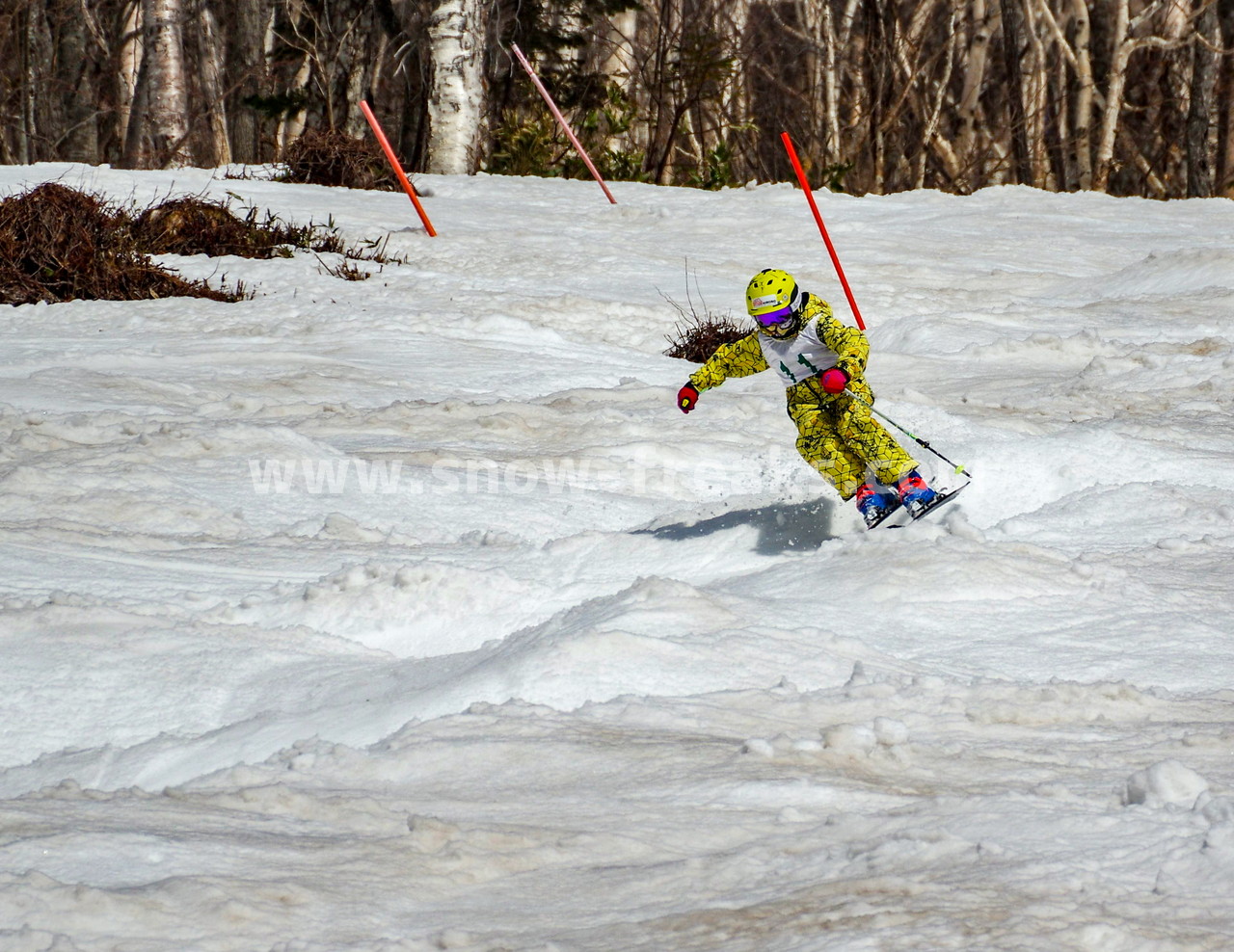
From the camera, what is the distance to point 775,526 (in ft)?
16.1

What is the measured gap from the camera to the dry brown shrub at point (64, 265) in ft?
28.4

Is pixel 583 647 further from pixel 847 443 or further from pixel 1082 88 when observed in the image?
pixel 1082 88

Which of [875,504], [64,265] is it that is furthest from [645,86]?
[875,504]

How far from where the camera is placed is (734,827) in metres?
2.40

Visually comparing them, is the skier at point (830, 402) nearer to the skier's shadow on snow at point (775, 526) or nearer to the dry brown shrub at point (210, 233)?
the skier's shadow on snow at point (775, 526)

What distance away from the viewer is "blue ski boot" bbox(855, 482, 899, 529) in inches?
194

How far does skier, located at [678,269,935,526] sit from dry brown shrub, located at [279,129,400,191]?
859 centimetres

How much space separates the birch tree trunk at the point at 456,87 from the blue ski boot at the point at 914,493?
32.2 ft

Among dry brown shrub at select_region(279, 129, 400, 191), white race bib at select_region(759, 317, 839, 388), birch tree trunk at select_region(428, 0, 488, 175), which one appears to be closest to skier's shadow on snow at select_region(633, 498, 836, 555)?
white race bib at select_region(759, 317, 839, 388)

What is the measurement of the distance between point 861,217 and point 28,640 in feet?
31.6

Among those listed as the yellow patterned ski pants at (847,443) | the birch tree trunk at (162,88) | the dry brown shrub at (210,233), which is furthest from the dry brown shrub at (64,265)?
the yellow patterned ski pants at (847,443)

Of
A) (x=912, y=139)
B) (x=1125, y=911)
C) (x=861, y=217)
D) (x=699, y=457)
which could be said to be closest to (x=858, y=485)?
(x=699, y=457)

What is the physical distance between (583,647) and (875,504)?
197 cm

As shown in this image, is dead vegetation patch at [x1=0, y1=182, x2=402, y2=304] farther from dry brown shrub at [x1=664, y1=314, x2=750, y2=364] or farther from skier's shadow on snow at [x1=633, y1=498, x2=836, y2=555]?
skier's shadow on snow at [x1=633, y1=498, x2=836, y2=555]
